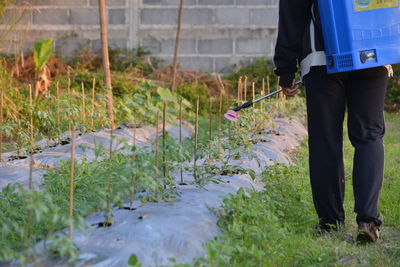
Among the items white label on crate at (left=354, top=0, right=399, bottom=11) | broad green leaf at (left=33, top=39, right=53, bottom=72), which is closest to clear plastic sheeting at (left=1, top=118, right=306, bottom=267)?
white label on crate at (left=354, top=0, right=399, bottom=11)

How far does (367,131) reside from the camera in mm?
3184

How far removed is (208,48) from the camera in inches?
369

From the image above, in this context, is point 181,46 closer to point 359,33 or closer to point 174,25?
point 174,25

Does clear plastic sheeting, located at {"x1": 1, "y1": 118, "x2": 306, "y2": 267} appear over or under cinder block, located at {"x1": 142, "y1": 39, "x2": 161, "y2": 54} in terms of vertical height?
under

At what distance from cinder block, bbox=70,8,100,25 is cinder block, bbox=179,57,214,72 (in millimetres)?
1253

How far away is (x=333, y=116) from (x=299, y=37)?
40 centimetres

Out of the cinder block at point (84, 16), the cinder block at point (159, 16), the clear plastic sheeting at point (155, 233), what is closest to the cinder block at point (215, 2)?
the cinder block at point (159, 16)

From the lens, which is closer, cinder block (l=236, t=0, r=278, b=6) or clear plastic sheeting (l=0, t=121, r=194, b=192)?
clear plastic sheeting (l=0, t=121, r=194, b=192)

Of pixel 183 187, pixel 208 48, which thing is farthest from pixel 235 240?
pixel 208 48

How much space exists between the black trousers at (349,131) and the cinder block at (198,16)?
6.19m

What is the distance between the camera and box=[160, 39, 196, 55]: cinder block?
30.8 ft

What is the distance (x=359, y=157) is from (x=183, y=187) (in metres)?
0.86

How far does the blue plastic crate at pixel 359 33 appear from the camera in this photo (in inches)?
121

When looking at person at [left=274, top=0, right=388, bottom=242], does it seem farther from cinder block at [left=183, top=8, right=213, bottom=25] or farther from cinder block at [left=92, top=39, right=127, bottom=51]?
cinder block at [left=92, top=39, right=127, bottom=51]
